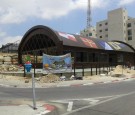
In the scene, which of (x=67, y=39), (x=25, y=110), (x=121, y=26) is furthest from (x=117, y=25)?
(x=25, y=110)

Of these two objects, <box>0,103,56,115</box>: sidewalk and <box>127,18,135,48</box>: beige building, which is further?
→ <box>127,18,135,48</box>: beige building

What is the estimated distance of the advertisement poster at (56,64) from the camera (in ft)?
102

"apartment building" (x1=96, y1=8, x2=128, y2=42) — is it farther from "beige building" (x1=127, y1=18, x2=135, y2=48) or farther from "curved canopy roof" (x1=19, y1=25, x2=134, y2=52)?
"curved canopy roof" (x1=19, y1=25, x2=134, y2=52)

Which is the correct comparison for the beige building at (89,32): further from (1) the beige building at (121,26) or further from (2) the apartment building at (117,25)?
(1) the beige building at (121,26)

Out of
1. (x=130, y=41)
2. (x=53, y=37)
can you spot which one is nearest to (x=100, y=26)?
(x=130, y=41)

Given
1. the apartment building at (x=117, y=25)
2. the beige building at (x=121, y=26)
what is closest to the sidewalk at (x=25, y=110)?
the beige building at (x=121, y=26)

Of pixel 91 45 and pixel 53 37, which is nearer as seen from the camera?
pixel 53 37

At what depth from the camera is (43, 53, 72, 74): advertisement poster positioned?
102 ft

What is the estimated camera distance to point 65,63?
32469mm

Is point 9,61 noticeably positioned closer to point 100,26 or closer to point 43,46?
point 43,46

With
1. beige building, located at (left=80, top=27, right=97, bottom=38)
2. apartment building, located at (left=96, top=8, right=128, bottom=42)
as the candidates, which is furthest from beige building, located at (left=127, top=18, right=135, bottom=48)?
beige building, located at (left=80, top=27, right=97, bottom=38)

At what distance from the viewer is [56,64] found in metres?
31.8

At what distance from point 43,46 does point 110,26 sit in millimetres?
76955

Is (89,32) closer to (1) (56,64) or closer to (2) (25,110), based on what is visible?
(1) (56,64)
